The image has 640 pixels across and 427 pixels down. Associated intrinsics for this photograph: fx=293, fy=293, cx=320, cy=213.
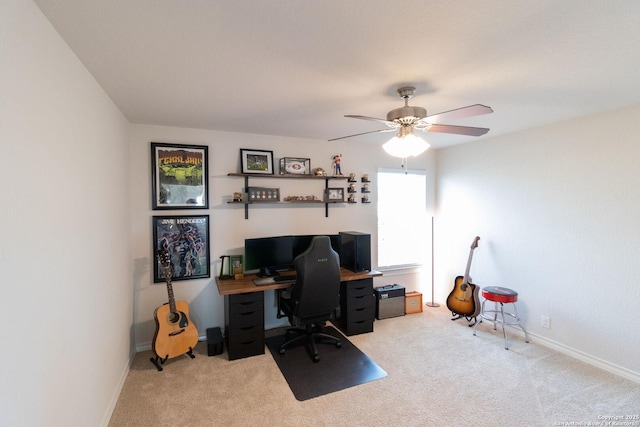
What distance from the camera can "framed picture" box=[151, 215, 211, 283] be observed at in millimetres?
3092

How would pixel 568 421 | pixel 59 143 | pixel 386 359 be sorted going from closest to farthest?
pixel 59 143 < pixel 568 421 < pixel 386 359

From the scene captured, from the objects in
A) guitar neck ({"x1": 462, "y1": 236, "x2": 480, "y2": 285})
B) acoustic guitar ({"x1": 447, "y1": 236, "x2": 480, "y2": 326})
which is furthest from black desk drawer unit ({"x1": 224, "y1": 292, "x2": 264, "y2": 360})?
Answer: guitar neck ({"x1": 462, "y1": 236, "x2": 480, "y2": 285})

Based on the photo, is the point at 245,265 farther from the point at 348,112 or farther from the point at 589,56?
the point at 589,56

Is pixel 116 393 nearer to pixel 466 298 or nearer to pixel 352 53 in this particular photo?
pixel 352 53

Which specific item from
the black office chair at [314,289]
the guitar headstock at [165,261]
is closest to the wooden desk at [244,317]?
the black office chair at [314,289]

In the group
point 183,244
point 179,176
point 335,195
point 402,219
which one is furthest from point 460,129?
point 183,244

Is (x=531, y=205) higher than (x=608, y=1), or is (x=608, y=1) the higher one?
(x=608, y=1)

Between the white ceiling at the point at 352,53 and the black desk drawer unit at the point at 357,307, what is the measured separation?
201 centimetres

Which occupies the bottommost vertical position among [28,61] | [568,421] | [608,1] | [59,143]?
[568,421]

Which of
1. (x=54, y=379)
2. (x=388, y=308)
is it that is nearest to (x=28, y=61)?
(x=54, y=379)

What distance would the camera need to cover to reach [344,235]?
A: 12.3 ft

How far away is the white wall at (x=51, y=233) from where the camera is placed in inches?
40.3

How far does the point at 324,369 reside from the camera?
2.72 m

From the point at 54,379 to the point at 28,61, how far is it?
53.1 inches
